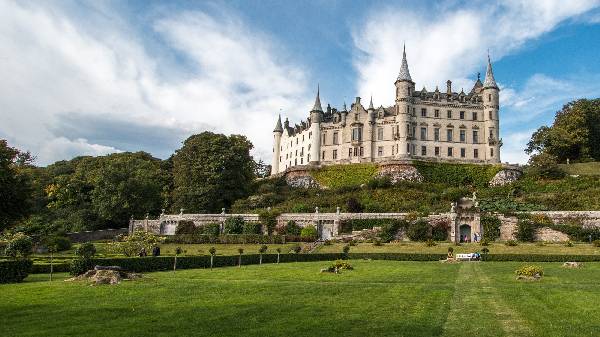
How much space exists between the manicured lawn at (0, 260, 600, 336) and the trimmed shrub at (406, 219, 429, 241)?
2849 centimetres

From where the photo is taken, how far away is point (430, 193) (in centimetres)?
6800

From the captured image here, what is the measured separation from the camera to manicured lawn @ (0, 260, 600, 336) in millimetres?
13508

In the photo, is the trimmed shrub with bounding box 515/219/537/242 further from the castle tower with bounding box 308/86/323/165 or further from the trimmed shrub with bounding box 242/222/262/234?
the castle tower with bounding box 308/86/323/165

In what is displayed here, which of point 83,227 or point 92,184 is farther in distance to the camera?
point 92,184

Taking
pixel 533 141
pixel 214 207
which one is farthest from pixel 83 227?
pixel 533 141

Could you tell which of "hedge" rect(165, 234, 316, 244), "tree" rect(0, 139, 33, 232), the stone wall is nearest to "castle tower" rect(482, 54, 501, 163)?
"hedge" rect(165, 234, 316, 244)

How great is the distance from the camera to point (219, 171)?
243 ft

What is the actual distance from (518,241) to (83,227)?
2061 inches

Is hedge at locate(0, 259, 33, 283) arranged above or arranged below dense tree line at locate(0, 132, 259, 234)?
below

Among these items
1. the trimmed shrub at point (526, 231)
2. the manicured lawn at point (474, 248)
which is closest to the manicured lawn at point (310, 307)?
the manicured lawn at point (474, 248)

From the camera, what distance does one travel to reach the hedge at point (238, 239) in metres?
54.3

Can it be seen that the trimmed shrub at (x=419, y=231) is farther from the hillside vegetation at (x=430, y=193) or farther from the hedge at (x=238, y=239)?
the hedge at (x=238, y=239)

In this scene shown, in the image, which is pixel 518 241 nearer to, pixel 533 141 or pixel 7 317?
pixel 533 141

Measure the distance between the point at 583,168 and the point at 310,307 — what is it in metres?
70.1
